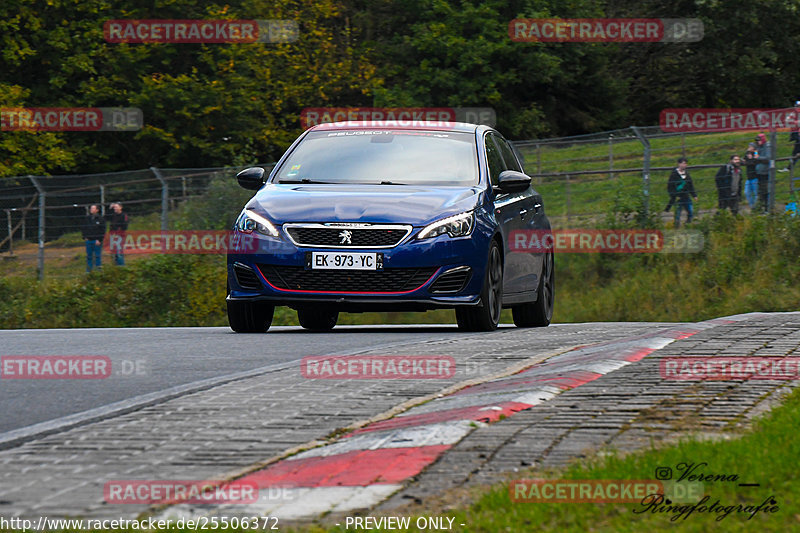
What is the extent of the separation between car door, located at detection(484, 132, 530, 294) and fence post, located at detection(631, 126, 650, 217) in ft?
39.8

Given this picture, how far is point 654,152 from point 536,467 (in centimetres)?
2213

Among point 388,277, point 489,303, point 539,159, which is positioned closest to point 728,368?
point 388,277

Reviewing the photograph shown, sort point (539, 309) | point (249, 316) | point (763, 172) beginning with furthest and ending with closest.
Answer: point (763, 172)
point (539, 309)
point (249, 316)

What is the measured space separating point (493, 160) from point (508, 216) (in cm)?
74

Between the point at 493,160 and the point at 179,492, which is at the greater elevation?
the point at 493,160

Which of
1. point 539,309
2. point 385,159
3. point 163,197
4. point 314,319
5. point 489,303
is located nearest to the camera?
point 489,303

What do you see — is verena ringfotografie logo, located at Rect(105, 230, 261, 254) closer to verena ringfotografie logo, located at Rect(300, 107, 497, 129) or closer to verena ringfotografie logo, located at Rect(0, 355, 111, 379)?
verena ringfotografie logo, located at Rect(0, 355, 111, 379)

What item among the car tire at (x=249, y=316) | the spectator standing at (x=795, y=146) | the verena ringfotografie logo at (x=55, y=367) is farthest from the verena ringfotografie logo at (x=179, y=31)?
the verena ringfotografie logo at (x=55, y=367)

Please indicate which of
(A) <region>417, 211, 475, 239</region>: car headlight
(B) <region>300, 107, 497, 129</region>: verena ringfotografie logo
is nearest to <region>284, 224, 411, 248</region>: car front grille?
(A) <region>417, 211, 475, 239</region>: car headlight

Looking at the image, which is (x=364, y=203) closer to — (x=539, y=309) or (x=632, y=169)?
(x=539, y=309)

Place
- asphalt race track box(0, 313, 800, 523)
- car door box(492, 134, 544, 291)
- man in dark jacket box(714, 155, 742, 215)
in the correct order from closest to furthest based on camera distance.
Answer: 1. asphalt race track box(0, 313, 800, 523)
2. car door box(492, 134, 544, 291)
3. man in dark jacket box(714, 155, 742, 215)

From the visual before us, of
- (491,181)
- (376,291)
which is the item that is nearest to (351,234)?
(376,291)

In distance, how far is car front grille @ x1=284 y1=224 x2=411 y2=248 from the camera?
11.8 m

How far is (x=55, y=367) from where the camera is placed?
32.8ft
